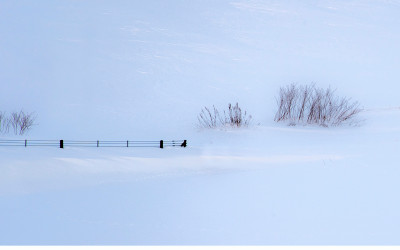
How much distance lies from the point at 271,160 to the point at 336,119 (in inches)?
653

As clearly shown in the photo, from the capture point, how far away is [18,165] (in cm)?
1380

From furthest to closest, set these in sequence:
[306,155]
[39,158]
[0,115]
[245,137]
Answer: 1. [0,115]
2. [245,137]
3. [306,155]
4. [39,158]

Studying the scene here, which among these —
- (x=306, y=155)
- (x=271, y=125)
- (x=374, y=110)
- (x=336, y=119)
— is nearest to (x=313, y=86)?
(x=336, y=119)

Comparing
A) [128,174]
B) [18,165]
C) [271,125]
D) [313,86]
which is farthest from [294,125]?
[18,165]

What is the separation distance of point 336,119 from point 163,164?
2044 centimetres

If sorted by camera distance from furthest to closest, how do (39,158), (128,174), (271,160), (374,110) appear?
(374,110)
(271,160)
(39,158)
(128,174)

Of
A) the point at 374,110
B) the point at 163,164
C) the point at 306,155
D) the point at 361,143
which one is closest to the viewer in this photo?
the point at 163,164

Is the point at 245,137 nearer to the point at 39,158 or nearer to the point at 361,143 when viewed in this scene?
the point at 361,143

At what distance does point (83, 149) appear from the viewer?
18.1 m

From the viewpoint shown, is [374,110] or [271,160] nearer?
[271,160]

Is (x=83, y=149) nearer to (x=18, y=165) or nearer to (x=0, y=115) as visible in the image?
(x=18, y=165)

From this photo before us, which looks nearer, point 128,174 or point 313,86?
point 128,174

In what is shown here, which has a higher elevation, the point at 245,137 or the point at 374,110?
the point at 374,110

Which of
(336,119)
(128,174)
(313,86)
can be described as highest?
(313,86)
